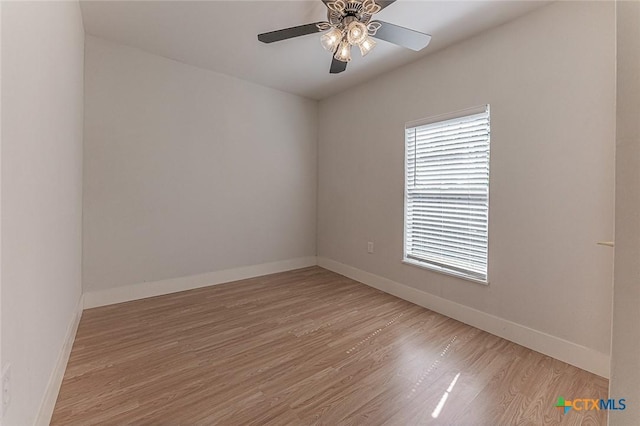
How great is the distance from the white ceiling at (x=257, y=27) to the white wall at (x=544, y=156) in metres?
0.25

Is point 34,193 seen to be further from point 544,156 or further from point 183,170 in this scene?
point 544,156

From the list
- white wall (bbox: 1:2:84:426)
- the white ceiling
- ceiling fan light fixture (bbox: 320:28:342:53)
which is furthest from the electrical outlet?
the white ceiling

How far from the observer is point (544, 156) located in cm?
208

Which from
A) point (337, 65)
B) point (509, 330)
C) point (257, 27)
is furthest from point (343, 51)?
point (509, 330)

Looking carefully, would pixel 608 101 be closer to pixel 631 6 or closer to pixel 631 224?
pixel 631 6

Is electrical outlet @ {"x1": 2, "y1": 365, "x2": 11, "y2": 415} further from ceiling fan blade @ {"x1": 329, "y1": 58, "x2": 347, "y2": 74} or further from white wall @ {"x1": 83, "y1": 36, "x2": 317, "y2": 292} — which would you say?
ceiling fan blade @ {"x1": 329, "y1": 58, "x2": 347, "y2": 74}

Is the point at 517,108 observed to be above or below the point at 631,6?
above

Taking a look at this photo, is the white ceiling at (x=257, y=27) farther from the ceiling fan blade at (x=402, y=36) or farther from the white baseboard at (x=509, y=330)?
the white baseboard at (x=509, y=330)

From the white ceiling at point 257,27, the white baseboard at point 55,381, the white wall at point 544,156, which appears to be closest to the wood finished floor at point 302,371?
the white baseboard at point 55,381

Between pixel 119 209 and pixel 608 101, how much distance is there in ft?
13.5

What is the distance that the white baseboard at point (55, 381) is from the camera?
1309 mm

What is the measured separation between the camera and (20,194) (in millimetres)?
1051

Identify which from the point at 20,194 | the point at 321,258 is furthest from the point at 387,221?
the point at 20,194

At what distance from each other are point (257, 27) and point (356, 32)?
1.07m
